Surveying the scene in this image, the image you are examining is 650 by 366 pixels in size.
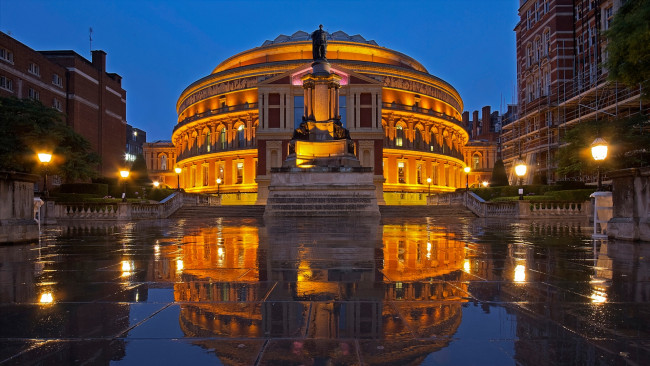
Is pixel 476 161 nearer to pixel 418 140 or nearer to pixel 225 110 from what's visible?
pixel 418 140

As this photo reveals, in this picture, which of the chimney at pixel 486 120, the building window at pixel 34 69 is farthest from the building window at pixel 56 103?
the chimney at pixel 486 120

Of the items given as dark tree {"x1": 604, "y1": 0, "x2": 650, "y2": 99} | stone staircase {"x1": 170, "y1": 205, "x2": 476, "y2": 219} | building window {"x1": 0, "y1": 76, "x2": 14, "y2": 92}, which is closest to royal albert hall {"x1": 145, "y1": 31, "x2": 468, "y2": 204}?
stone staircase {"x1": 170, "y1": 205, "x2": 476, "y2": 219}

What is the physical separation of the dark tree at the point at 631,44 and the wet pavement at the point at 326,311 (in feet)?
27.1

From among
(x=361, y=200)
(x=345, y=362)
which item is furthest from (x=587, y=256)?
(x=361, y=200)

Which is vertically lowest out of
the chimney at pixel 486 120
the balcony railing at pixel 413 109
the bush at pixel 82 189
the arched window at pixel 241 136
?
the bush at pixel 82 189

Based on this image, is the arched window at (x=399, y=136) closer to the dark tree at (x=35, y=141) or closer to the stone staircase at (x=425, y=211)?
the stone staircase at (x=425, y=211)

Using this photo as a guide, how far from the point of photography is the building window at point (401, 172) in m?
67.4

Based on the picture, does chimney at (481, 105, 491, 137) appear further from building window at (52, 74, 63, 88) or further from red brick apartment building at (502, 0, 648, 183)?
building window at (52, 74, 63, 88)

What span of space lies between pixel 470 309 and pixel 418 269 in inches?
103

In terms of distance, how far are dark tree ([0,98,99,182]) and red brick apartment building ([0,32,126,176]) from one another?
45.4 ft

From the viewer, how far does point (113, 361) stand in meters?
3.18

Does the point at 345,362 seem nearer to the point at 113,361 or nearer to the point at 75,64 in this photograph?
the point at 113,361

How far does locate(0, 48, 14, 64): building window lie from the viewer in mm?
51469

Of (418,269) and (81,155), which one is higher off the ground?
(81,155)
